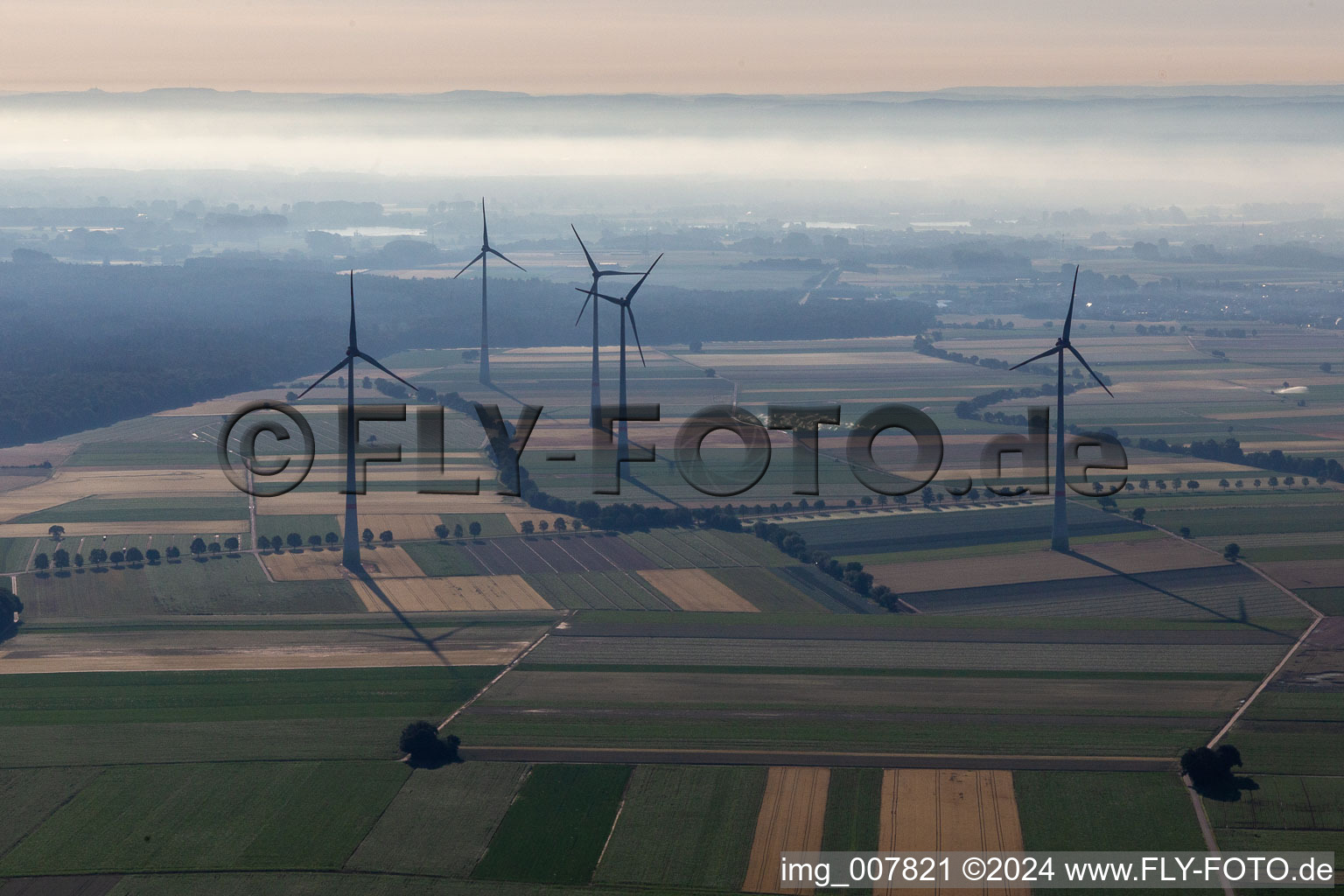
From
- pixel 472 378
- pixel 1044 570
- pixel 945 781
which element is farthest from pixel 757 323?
pixel 945 781

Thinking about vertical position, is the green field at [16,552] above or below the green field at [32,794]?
above

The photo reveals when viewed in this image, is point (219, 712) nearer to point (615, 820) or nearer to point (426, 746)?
point (426, 746)

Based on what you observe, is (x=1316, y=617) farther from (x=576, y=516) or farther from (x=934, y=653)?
(x=576, y=516)

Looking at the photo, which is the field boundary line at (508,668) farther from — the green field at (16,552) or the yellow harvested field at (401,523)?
the green field at (16,552)

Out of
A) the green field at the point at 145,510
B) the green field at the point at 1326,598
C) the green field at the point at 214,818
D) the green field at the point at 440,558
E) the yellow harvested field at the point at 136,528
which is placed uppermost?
the green field at the point at 145,510

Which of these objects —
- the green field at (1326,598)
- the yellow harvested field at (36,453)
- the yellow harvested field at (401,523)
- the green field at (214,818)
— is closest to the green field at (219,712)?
the green field at (214,818)

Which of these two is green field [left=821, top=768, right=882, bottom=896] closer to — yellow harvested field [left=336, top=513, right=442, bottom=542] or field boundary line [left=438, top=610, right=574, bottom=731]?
field boundary line [left=438, top=610, right=574, bottom=731]

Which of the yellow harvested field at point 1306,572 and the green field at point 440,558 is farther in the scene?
the green field at point 440,558
